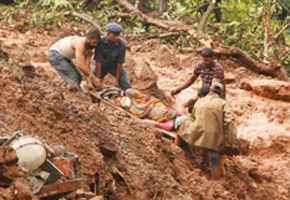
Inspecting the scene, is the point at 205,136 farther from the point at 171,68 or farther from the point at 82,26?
the point at 82,26

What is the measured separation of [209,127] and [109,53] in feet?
7.18

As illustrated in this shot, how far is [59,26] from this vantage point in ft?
48.6

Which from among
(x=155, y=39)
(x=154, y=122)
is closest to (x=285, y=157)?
(x=154, y=122)

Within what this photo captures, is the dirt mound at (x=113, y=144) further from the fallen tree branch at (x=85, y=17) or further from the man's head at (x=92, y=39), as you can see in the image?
the fallen tree branch at (x=85, y=17)

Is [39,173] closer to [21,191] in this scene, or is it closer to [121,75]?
[21,191]

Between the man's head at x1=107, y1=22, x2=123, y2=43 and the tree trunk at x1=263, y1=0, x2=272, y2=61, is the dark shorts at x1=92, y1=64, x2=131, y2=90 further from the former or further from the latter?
the tree trunk at x1=263, y1=0, x2=272, y2=61

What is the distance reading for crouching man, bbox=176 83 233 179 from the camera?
7543 millimetres

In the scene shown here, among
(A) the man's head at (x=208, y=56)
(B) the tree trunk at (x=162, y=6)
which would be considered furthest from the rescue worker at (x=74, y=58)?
(B) the tree trunk at (x=162, y=6)

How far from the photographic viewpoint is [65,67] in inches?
345

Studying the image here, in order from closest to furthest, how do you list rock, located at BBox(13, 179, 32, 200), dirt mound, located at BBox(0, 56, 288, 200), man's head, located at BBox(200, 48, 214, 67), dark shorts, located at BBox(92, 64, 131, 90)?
rock, located at BBox(13, 179, 32, 200) → dirt mound, located at BBox(0, 56, 288, 200) → man's head, located at BBox(200, 48, 214, 67) → dark shorts, located at BBox(92, 64, 131, 90)

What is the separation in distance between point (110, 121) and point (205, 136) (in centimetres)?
107

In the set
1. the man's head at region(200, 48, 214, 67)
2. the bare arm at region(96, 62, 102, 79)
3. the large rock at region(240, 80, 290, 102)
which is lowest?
the large rock at region(240, 80, 290, 102)

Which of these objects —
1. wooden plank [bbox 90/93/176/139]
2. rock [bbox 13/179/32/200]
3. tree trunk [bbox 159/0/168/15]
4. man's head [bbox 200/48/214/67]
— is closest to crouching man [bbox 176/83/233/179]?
wooden plank [bbox 90/93/176/139]

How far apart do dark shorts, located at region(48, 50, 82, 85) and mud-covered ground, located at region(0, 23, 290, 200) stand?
465mm
